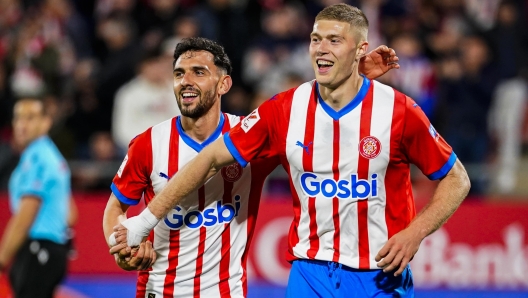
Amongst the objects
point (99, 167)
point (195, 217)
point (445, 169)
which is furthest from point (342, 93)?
point (99, 167)

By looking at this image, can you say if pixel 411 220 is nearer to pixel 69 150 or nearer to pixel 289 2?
pixel 69 150

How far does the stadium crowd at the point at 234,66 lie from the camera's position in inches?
404

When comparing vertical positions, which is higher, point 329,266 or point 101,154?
point 101,154

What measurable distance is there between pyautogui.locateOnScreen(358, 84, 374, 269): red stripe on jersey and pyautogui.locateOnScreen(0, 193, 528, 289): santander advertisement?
5182 mm

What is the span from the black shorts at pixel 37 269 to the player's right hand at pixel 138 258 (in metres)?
2.44

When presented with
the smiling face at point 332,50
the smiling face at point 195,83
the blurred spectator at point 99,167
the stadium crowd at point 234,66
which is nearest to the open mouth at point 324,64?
the smiling face at point 332,50

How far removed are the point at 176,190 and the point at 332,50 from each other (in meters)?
1.07

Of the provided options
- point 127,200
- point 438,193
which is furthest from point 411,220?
point 127,200

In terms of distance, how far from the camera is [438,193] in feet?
14.4

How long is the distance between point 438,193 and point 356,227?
1.48 feet

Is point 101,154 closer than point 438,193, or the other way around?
point 438,193

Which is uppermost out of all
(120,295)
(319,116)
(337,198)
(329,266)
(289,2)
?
(289,2)

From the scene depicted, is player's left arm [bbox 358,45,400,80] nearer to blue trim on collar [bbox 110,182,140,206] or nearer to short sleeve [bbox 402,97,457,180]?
short sleeve [bbox 402,97,457,180]

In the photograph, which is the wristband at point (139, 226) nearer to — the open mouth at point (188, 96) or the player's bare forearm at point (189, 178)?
the player's bare forearm at point (189, 178)
